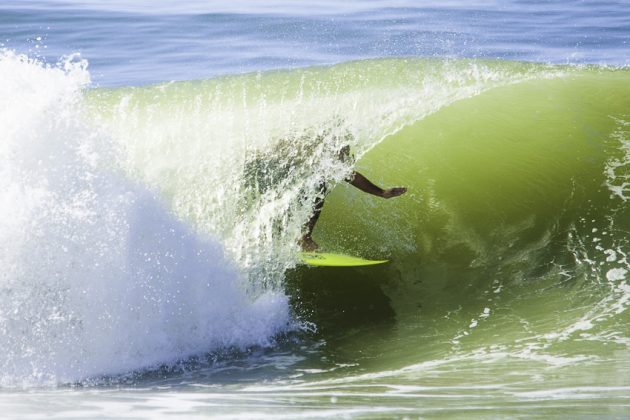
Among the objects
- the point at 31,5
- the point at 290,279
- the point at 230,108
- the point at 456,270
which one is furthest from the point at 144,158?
the point at 31,5

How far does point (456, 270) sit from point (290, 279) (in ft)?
4.02

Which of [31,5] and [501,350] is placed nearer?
[501,350]

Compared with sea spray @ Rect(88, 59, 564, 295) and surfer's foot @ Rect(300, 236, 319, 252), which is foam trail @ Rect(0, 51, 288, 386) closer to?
sea spray @ Rect(88, 59, 564, 295)

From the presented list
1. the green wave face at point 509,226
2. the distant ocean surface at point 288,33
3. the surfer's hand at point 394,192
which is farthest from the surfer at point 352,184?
the distant ocean surface at point 288,33

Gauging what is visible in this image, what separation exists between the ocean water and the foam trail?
1 cm

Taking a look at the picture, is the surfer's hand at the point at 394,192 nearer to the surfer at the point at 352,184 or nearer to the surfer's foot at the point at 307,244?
the surfer at the point at 352,184

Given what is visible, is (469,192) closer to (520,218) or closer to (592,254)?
(520,218)

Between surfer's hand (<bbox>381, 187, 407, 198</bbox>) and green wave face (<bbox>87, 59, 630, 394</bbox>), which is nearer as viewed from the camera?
green wave face (<bbox>87, 59, 630, 394</bbox>)

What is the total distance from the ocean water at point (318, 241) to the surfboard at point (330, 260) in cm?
15

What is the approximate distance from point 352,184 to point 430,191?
4.92 ft

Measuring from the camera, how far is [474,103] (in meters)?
8.48

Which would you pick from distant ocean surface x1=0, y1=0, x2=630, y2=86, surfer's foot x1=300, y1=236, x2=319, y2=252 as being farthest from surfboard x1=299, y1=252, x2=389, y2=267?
distant ocean surface x1=0, y1=0, x2=630, y2=86

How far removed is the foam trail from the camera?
14.8 ft

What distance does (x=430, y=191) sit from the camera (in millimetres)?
7234
